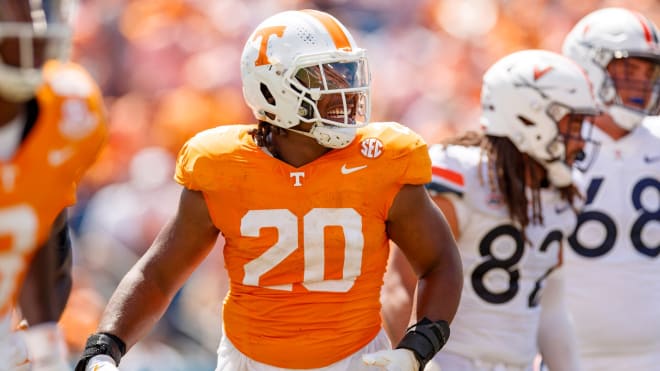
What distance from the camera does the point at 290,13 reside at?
3160 millimetres

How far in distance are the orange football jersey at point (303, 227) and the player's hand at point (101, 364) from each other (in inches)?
15.2

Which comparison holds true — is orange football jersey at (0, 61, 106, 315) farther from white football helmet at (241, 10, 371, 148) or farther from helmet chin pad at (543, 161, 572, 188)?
helmet chin pad at (543, 161, 572, 188)

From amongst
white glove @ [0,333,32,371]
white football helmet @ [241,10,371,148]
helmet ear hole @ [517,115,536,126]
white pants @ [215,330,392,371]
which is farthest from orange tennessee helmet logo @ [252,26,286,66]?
helmet ear hole @ [517,115,536,126]

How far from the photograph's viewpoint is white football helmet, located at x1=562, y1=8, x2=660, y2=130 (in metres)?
4.52

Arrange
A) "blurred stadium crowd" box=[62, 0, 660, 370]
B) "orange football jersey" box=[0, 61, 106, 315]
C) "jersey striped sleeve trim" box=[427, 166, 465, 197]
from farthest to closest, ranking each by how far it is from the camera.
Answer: "blurred stadium crowd" box=[62, 0, 660, 370] → "jersey striped sleeve trim" box=[427, 166, 465, 197] → "orange football jersey" box=[0, 61, 106, 315]

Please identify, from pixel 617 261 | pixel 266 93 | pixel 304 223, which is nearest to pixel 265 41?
pixel 266 93

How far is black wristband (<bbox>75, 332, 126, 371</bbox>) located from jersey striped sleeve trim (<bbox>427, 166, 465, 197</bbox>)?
115cm

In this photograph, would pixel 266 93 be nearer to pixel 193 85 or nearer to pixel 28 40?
pixel 28 40

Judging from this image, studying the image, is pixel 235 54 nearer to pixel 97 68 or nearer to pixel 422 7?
pixel 97 68

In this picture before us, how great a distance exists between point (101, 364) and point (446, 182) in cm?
131

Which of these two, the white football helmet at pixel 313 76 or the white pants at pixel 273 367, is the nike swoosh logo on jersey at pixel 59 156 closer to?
the white football helmet at pixel 313 76

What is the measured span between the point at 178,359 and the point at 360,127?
2.99m

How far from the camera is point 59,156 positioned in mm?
2436

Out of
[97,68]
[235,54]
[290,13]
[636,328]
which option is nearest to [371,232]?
[290,13]
